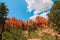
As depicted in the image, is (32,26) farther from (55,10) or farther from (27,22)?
(55,10)

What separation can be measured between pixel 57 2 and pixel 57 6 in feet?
3.30

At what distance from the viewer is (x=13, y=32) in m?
34.8

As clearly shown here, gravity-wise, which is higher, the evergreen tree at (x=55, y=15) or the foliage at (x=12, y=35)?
the evergreen tree at (x=55, y=15)

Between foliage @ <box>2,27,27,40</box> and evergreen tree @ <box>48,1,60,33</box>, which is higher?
evergreen tree @ <box>48,1,60,33</box>

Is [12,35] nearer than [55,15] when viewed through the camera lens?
Yes

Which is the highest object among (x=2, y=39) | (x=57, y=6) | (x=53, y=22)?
(x=57, y=6)

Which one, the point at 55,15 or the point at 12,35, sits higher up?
the point at 55,15

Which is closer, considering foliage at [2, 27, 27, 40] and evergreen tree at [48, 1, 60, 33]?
foliage at [2, 27, 27, 40]

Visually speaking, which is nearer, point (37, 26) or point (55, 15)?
point (55, 15)

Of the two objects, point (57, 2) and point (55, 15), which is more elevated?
point (57, 2)

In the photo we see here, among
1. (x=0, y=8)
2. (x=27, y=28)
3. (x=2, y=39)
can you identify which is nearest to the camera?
(x=2, y=39)

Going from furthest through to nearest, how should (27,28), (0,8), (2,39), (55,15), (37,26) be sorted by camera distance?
(37,26), (27,28), (0,8), (55,15), (2,39)

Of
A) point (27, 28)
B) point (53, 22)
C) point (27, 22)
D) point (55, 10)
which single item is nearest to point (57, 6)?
point (55, 10)

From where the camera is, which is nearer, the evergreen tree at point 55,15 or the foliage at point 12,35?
the foliage at point 12,35
